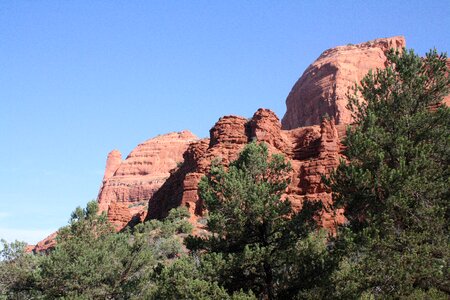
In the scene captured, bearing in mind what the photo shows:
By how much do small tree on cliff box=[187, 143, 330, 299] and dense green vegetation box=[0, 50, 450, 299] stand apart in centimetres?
4

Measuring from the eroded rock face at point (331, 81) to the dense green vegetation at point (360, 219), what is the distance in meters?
66.2

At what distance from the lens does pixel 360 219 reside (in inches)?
718

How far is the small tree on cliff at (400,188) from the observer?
50.7ft

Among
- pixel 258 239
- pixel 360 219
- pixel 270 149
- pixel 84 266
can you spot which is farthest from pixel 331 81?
pixel 258 239

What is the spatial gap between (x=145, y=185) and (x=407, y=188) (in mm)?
142517

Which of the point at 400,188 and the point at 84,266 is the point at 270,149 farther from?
the point at 400,188

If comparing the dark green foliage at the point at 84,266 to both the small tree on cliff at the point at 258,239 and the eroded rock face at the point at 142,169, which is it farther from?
the eroded rock face at the point at 142,169

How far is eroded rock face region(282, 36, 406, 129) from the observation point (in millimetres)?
88500

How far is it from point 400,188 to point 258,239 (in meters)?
6.28

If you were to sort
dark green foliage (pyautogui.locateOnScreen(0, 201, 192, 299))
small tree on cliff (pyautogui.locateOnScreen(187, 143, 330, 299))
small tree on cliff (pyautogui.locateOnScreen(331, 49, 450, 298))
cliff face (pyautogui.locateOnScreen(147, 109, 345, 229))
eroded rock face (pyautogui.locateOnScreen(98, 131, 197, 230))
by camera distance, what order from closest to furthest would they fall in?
small tree on cliff (pyautogui.locateOnScreen(331, 49, 450, 298)) → small tree on cliff (pyautogui.locateOnScreen(187, 143, 330, 299)) → dark green foliage (pyautogui.locateOnScreen(0, 201, 192, 299)) → cliff face (pyautogui.locateOnScreen(147, 109, 345, 229)) → eroded rock face (pyautogui.locateOnScreen(98, 131, 197, 230))

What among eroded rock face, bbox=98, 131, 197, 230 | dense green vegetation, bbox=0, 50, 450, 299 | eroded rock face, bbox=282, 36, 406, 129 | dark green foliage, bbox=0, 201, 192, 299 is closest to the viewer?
dense green vegetation, bbox=0, 50, 450, 299

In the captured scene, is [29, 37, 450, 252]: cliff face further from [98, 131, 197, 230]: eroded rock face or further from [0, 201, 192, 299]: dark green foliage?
[0, 201, 192, 299]: dark green foliage

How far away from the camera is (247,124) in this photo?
206 ft

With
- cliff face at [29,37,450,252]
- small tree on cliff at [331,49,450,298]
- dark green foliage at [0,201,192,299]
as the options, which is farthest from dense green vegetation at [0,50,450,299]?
dark green foliage at [0,201,192,299]
